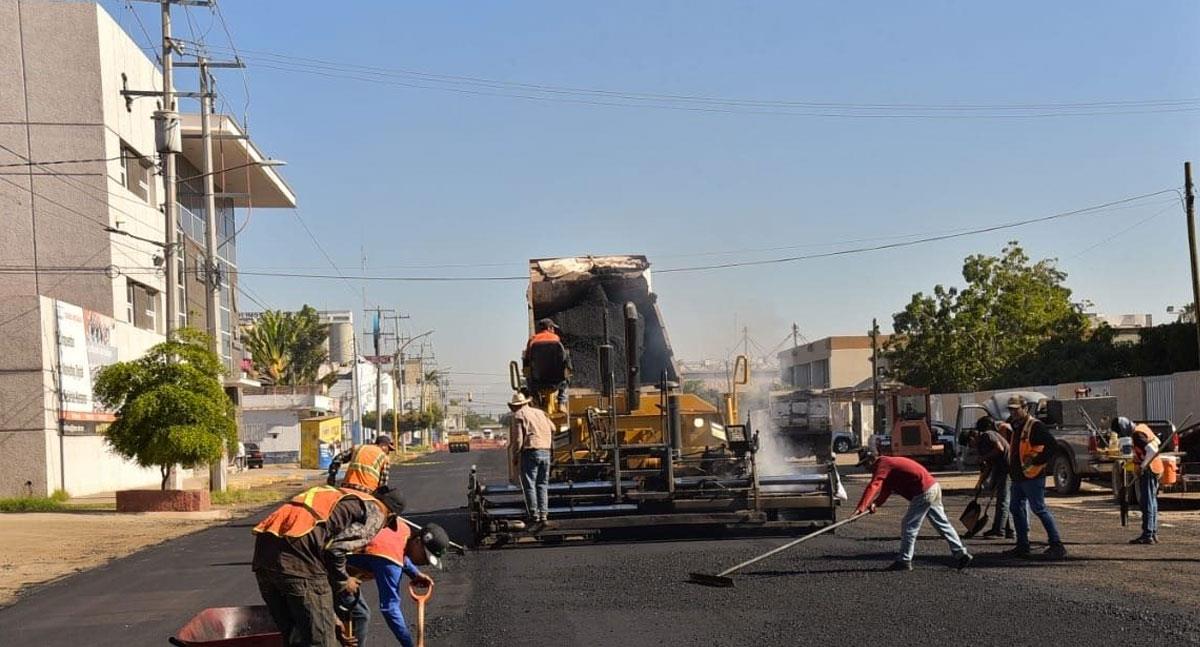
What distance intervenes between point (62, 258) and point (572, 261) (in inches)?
901

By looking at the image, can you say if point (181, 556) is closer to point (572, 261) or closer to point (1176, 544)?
point (572, 261)

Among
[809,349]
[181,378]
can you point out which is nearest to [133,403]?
[181,378]

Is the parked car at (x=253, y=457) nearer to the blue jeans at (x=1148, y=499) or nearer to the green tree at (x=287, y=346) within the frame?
the green tree at (x=287, y=346)

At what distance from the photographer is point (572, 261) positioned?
1844 centimetres

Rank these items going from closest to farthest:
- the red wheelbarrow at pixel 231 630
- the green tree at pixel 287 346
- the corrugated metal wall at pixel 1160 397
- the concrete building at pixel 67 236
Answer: the red wheelbarrow at pixel 231 630 → the concrete building at pixel 67 236 → the corrugated metal wall at pixel 1160 397 → the green tree at pixel 287 346

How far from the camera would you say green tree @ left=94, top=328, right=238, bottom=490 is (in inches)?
1053

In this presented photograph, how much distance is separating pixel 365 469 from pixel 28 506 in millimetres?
23520

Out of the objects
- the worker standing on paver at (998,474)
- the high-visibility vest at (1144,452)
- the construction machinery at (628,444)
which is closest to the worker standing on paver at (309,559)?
the construction machinery at (628,444)

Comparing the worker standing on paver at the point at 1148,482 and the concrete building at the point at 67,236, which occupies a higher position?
the concrete building at the point at 67,236

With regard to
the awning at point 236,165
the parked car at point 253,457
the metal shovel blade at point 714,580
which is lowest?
the parked car at point 253,457

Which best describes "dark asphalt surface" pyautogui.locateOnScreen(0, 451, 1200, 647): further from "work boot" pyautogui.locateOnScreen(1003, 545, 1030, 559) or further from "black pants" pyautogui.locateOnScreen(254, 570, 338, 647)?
"black pants" pyautogui.locateOnScreen(254, 570, 338, 647)

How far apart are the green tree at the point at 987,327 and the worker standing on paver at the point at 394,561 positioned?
1865 inches

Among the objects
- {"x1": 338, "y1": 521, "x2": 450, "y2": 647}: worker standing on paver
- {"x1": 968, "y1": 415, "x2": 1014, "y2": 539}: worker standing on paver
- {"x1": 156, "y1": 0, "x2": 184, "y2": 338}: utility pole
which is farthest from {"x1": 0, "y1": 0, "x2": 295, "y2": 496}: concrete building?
{"x1": 338, "y1": 521, "x2": 450, "y2": 647}: worker standing on paver

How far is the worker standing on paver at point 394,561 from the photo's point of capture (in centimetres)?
765
